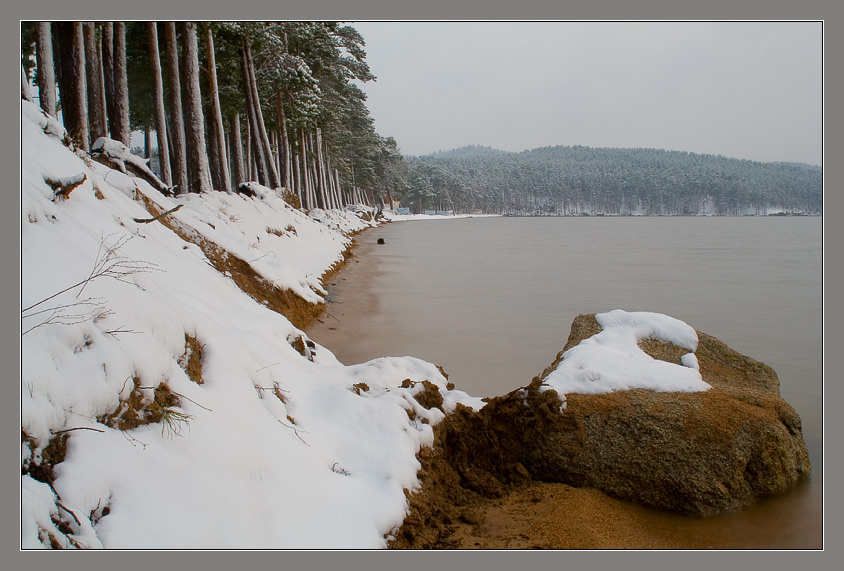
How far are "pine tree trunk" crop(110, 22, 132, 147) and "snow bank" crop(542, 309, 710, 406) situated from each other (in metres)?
10.5

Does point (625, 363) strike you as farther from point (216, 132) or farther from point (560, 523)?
point (216, 132)

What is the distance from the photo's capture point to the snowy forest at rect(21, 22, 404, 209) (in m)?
10.8

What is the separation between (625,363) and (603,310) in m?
6.58

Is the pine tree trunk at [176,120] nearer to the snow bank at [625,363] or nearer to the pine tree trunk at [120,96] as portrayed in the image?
the pine tree trunk at [120,96]

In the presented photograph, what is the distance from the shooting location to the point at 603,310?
406 inches

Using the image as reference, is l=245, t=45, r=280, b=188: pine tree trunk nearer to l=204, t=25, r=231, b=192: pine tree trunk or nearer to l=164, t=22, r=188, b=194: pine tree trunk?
l=204, t=25, r=231, b=192: pine tree trunk

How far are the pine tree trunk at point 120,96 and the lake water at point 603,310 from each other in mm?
5588

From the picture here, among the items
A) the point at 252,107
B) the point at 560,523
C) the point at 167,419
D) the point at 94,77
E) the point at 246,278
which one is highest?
the point at 252,107

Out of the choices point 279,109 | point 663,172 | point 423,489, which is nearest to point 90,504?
point 423,489

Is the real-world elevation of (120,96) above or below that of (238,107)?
below

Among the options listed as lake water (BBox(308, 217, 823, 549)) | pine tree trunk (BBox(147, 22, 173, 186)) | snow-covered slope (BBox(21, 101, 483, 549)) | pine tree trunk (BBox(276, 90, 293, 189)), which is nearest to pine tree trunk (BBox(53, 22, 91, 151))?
pine tree trunk (BBox(147, 22, 173, 186))

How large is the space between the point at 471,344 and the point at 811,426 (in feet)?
13.0

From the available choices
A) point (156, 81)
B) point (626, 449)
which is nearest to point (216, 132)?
point (156, 81)

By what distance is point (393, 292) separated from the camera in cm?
1152
